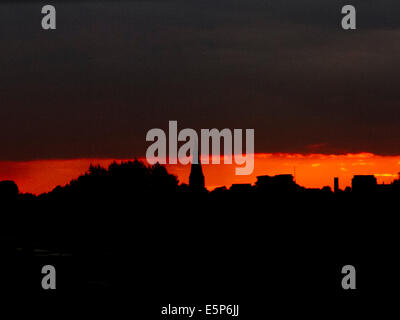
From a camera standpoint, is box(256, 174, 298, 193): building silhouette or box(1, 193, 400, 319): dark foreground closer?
box(1, 193, 400, 319): dark foreground

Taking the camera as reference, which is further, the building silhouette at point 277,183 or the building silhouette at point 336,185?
the building silhouette at point 277,183

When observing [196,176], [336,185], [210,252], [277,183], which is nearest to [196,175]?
[196,176]

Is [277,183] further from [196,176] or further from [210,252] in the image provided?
[210,252]

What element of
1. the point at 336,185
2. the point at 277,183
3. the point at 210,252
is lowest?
the point at 210,252

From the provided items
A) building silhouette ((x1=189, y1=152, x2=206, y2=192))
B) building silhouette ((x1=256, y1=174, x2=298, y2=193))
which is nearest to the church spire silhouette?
building silhouette ((x1=189, y1=152, x2=206, y2=192))

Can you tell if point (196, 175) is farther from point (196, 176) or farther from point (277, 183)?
point (277, 183)

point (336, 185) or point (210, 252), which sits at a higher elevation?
point (336, 185)

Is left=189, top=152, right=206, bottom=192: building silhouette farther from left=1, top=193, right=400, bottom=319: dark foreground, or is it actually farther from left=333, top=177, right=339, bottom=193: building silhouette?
left=333, top=177, right=339, bottom=193: building silhouette

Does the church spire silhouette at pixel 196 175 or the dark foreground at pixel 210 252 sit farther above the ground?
the church spire silhouette at pixel 196 175

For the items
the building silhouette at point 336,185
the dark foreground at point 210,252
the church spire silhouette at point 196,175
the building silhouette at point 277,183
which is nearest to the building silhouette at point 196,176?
the church spire silhouette at point 196,175

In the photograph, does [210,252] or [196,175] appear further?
[196,175]

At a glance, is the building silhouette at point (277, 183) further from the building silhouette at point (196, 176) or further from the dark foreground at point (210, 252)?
the building silhouette at point (196, 176)

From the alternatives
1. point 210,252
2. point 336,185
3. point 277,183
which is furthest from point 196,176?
point 210,252

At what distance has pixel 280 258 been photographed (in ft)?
198
